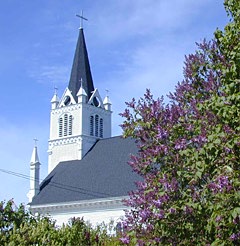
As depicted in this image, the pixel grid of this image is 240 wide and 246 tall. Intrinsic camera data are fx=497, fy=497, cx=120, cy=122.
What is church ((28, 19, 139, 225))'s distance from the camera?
136 feet

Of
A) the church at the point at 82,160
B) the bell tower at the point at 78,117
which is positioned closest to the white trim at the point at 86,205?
the church at the point at 82,160

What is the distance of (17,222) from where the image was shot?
32.6 ft

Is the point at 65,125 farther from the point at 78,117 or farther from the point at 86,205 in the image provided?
the point at 86,205

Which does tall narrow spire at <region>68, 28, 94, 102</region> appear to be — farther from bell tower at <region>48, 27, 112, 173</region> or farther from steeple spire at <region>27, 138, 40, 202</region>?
steeple spire at <region>27, 138, 40, 202</region>

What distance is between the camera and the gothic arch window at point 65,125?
50.2 meters

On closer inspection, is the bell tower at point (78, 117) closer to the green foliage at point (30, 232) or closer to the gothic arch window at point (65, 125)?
the gothic arch window at point (65, 125)

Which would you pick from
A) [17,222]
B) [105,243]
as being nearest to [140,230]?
[17,222]

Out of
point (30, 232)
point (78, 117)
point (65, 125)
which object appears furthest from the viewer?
point (65, 125)

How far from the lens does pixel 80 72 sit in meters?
51.1

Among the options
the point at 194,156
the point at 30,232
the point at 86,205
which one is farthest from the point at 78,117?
the point at 194,156

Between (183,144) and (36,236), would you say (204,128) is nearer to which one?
(183,144)

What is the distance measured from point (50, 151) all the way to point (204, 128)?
45.1 meters

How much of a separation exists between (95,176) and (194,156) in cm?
3839

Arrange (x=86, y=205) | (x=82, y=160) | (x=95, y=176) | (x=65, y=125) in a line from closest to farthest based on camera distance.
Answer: (x=86, y=205) → (x=95, y=176) → (x=82, y=160) → (x=65, y=125)
